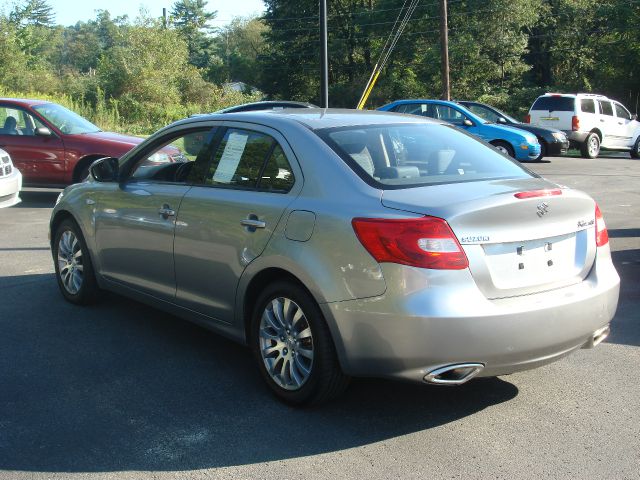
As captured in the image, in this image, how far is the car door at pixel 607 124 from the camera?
2419 centimetres

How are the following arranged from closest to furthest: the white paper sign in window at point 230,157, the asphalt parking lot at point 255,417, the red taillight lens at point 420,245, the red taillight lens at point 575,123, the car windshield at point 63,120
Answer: the asphalt parking lot at point 255,417
the red taillight lens at point 420,245
the white paper sign in window at point 230,157
the car windshield at point 63,120
the red taillight lens at point 575,123

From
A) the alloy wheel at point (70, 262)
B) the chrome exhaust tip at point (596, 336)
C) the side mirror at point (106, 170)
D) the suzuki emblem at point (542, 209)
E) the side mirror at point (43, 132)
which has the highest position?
the side mirror at point (43, 132)

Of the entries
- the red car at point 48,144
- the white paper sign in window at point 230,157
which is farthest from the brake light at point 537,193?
the red car at point 48,144

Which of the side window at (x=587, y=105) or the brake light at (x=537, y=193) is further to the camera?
the side window at (x=587, y=105)

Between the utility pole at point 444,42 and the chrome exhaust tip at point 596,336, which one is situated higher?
the utility pole at point 444,42

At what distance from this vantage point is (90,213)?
20.1ft

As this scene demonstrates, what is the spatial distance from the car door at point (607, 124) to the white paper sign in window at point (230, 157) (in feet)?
70.2

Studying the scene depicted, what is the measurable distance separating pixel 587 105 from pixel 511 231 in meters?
21.6

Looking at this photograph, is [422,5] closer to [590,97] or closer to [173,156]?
[590,97]

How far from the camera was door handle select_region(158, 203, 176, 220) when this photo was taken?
516cm

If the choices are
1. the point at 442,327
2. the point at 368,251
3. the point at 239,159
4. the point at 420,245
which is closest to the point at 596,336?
the point at 442,327

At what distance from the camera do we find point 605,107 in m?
24.4

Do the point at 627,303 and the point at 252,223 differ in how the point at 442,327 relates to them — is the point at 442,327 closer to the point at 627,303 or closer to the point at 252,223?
the point at 252,223

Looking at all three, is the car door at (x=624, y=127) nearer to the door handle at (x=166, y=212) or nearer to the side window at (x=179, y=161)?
the side window at (x=179, y=161)
